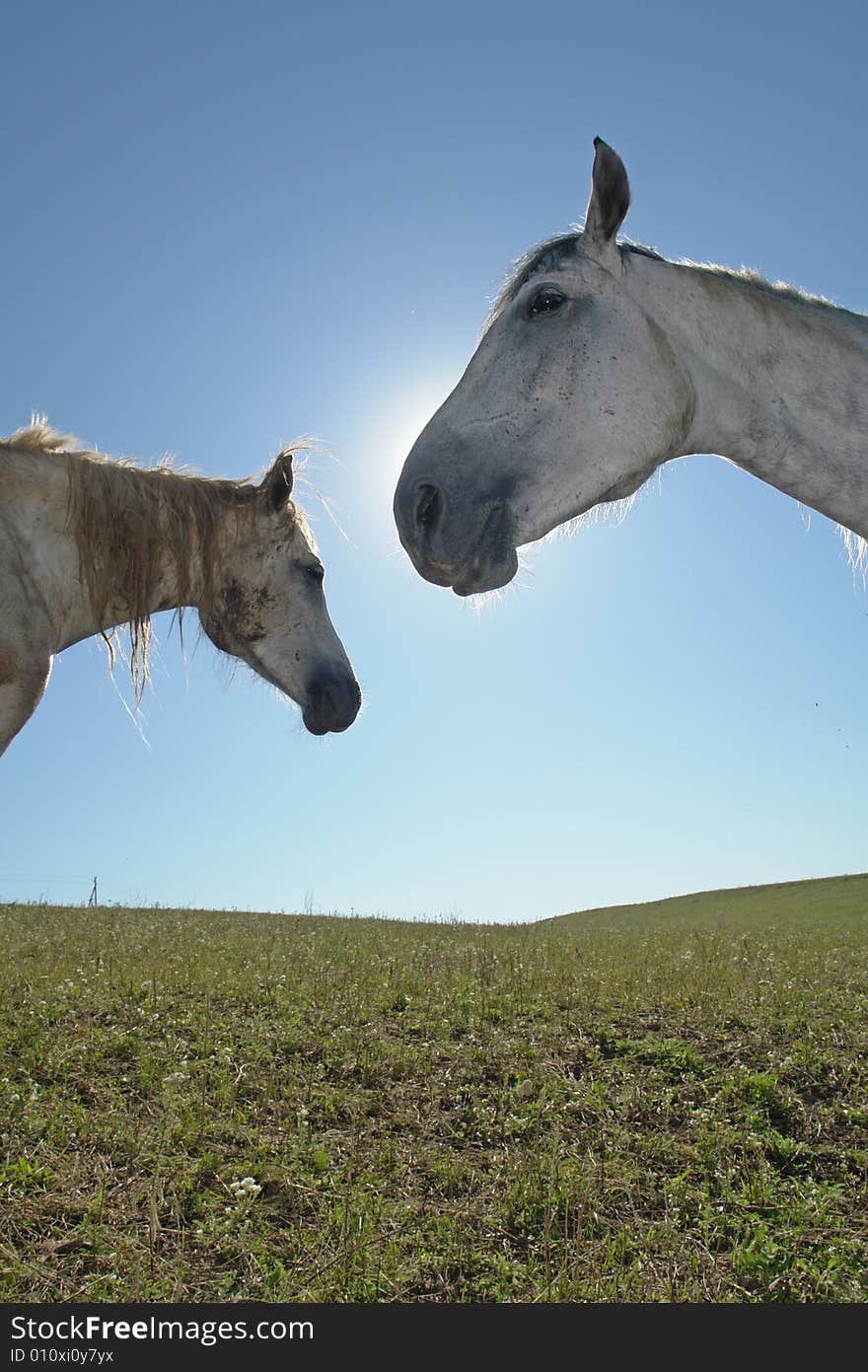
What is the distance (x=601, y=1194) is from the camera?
4152 millimetres

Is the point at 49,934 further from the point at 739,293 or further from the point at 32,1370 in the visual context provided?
the point at 739,293

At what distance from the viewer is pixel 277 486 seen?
7.02 meters

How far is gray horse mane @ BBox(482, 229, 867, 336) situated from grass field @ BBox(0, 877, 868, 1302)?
4055 mm

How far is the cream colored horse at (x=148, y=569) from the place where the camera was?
537 cm

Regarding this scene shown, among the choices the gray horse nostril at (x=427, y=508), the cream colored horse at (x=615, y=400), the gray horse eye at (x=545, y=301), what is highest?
the gray horse eye at (x=545, y=301)

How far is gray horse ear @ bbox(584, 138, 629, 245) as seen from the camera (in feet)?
10.3

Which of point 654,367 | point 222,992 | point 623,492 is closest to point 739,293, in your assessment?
point 654,367

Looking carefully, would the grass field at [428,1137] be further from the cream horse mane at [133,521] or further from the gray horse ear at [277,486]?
the gray horse ear at [277,486]

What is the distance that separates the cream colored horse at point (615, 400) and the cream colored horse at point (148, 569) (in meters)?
3.25

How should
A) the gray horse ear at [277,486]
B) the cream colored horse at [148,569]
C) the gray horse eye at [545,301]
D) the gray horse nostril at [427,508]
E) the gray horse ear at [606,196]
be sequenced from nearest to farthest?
the gray horse ear at [606,196] → the gray horse nostril at [427,508] → the gray horse eye at [545,301] → the cream colored horse at [148,569] → the gray horse ear at [277,486]

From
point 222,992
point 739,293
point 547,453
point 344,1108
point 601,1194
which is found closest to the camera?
point 547,453

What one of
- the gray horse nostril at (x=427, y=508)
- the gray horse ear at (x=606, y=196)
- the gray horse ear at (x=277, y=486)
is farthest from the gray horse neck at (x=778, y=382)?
the gray horse ear at (x=277, y=486)

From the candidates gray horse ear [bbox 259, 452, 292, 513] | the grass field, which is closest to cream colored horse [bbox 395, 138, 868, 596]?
the grass field

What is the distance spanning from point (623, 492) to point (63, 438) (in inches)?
Result: 176
